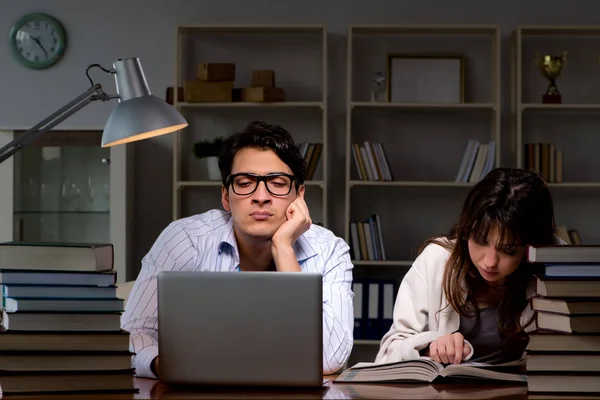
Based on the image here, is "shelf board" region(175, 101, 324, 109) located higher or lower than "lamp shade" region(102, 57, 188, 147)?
higher

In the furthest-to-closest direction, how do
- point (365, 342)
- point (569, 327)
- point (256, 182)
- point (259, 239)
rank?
point (365, 342), point (259, 239), point (256, 182), point (569, 327)

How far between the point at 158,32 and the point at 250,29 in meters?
0.54

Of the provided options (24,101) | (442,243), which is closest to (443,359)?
(442,243)

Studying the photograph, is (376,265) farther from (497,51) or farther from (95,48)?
(95,48)

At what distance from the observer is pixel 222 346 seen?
4.81 feet

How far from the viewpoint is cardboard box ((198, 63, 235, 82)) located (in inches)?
170

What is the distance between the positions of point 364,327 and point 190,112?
1.46m

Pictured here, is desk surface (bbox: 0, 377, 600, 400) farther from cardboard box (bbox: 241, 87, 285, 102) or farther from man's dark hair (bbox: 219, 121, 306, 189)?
cardboard box (bbox: 241, 87, 285, 102)

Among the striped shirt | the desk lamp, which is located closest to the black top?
the striped shirt

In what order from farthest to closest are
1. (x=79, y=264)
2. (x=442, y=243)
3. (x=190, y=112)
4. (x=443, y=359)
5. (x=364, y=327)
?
(x=190, y=112)
(x=364, y=327)
(x=442, y=243)
(x=443, y=359)
(x=79, y=264)

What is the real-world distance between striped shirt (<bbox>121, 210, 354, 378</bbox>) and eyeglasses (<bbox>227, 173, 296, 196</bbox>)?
0.57 ft

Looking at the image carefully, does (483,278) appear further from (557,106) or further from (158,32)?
(158,32)

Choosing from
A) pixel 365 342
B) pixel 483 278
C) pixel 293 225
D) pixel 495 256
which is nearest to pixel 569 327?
pixel 495 256

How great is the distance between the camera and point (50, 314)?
4.77ft
